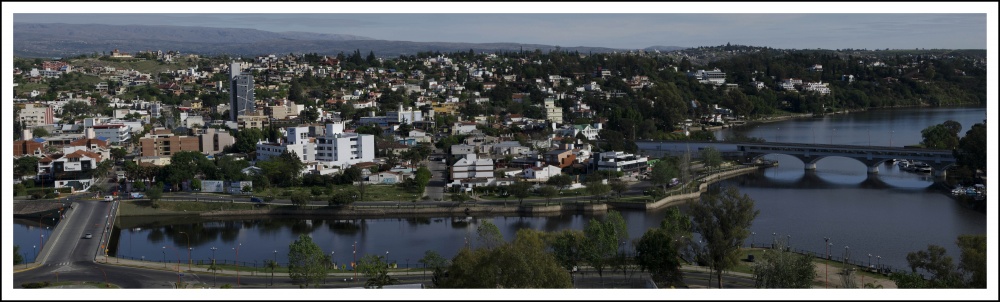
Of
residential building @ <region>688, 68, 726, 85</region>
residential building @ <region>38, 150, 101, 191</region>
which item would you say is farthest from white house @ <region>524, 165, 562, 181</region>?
residential building @ <region>688, 68, 726, 85</region>

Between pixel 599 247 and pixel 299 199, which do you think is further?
pixel 299 199

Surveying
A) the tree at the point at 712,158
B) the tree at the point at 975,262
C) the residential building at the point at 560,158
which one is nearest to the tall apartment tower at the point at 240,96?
the residential building at the point at 560,158

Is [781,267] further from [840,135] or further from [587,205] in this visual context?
[840,135]

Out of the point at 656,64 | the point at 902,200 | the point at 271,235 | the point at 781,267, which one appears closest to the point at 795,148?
the point at 902,200

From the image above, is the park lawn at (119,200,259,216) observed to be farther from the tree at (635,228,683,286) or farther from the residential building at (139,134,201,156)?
the tree at (635,228,683,286)

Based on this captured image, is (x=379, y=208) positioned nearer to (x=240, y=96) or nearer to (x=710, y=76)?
(x=240, y=96)

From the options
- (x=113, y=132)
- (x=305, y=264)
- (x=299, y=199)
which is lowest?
(x=305, y=264)

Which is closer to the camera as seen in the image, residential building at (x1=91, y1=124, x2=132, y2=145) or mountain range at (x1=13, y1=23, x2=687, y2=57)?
residential building at (x1=91, y1=124, x2=132, y2=145)

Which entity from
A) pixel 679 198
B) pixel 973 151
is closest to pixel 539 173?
pixel 679 198
